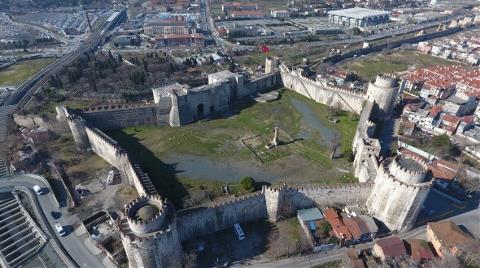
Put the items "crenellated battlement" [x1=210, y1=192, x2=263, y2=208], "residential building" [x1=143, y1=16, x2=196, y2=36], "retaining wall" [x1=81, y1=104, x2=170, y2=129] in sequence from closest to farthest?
"crenellated battlement" [x1=210, y1=192, x2=263, y2=208] < "retaining wall" [x1=81, y1=104, x2=170, y2=129] < "residential building" [x1=143, y1=16, x2=196, y2=36]

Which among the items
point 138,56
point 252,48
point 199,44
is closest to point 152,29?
point 199,44

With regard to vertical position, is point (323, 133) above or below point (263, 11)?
below

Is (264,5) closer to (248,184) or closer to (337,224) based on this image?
(248,184)

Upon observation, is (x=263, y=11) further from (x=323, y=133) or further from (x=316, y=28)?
(x=323, y=133)

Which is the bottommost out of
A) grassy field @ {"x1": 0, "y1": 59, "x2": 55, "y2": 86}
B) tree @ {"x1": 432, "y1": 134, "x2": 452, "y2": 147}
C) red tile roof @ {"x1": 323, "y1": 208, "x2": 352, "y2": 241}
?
red tile roof @ {"x1": 323, "y1": 208, "x2": 352, "y2": 241}

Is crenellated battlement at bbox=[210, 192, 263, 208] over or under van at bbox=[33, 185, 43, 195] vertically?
over

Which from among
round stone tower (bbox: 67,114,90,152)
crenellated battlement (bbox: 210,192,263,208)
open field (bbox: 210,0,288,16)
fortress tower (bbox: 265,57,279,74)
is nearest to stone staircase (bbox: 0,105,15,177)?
round stone tower (bbox: 67,114,90,152)

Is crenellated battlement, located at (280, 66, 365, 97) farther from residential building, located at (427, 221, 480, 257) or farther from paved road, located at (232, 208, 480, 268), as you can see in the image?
residential building, located at (427, 221, 480, 257)
